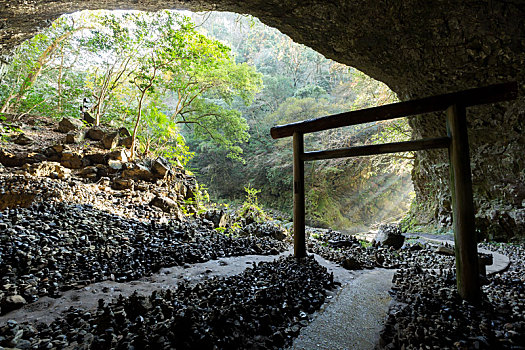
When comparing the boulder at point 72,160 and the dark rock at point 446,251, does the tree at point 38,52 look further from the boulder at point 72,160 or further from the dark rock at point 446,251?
the dark rock at point 446,251

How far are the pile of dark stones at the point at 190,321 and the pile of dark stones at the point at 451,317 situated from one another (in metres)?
0.71

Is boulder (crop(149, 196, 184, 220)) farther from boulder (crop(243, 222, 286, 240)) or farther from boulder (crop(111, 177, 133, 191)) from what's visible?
boulder (crop(243, 222, 286, 240))

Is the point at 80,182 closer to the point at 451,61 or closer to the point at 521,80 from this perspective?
the point at 451,61

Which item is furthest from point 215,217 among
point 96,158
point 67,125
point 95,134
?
point 67,125

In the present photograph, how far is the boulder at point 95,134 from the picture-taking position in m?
6.17

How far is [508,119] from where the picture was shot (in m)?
4.84

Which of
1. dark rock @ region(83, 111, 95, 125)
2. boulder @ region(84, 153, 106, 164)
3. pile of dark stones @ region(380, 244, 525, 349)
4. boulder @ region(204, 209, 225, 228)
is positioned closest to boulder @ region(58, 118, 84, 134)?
dark rock @ region(83, 111, 95, 125)

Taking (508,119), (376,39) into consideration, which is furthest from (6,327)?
(508,119)

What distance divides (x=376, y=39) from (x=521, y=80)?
8.70 ft

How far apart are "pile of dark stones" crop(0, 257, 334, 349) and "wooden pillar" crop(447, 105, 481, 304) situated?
4.14 ft

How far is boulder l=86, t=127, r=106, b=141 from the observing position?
617 cm

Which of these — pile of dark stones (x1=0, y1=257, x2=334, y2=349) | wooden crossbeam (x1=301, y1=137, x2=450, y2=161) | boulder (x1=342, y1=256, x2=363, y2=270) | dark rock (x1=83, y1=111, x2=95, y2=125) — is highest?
dark rock (x1=83, y1=111, x2=95, y2=125)

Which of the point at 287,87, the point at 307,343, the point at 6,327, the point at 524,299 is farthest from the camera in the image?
the point at 287,87

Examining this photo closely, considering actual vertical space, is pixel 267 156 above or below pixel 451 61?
below
